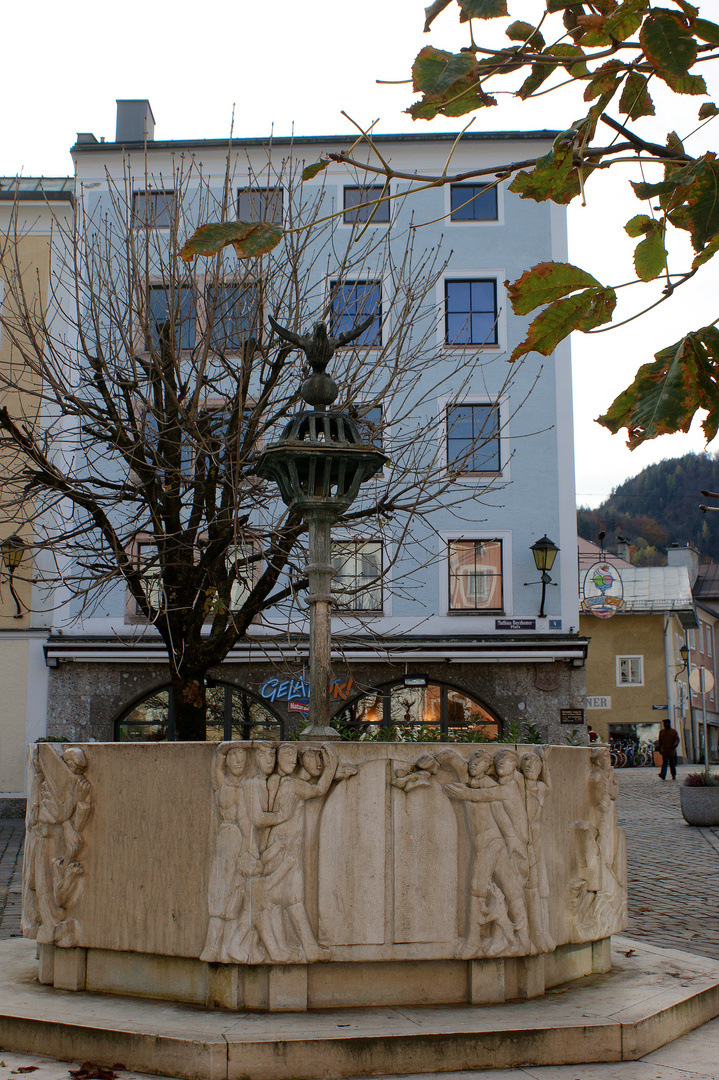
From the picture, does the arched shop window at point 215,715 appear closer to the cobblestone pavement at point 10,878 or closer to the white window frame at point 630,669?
the cobblestone pavement at point 10,878

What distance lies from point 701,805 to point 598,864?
423 inches

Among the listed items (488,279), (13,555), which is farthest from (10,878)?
(488,279)

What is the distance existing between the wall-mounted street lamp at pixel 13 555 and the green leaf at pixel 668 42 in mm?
8333

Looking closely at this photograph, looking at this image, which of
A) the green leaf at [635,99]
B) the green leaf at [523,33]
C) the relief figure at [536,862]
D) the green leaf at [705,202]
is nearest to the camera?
the green leaf at [705,202]

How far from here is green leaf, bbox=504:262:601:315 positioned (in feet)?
7.48

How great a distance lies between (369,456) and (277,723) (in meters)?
Answer: 14.5

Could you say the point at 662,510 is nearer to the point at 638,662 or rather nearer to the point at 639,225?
the point at 638,662

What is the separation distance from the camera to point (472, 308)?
21312 mm

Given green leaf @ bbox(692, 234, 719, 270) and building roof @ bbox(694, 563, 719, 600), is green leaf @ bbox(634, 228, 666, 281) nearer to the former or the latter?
green leaf @ bbox(692, 234, 719, 270)

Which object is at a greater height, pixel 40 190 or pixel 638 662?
pixel 40 190

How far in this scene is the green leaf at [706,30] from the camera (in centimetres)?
222

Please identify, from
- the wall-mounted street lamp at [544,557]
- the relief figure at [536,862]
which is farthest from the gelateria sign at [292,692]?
the relief figure at [536,862]

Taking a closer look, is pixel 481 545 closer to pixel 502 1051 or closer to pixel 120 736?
pixel 120 736

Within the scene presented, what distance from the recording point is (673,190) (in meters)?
2.26
